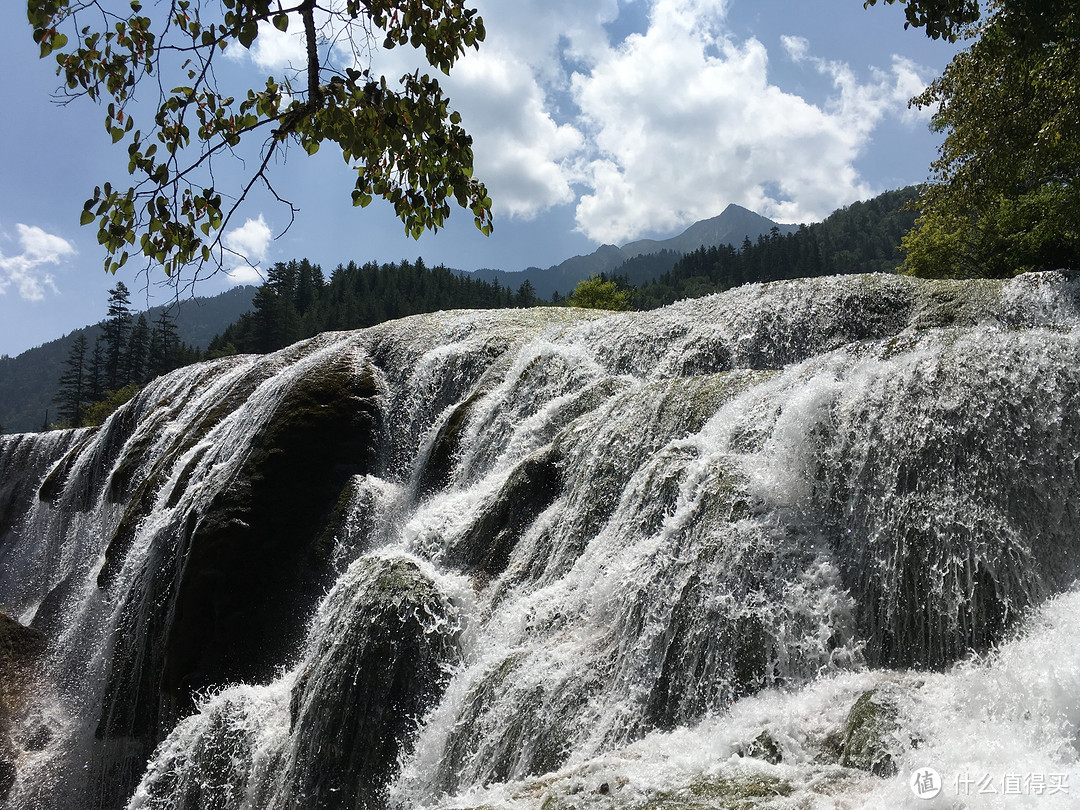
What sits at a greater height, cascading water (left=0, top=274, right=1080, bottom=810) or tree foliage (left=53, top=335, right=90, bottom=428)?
tree foliage (left=53, top=335, right=90, bottom=428)

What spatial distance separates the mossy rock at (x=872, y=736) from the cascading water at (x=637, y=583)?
0.05ft

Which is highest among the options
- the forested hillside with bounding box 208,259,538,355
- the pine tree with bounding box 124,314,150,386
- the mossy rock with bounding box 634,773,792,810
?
the forested hillside with bounding box 208,259,538,355

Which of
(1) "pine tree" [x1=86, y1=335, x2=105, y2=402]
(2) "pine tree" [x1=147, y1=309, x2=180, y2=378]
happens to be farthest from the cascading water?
(1) "pine tree" [x1=86, y1=335, x2=105, y2=402]

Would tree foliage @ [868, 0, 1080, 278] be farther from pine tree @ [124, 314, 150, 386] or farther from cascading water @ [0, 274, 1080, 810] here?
pine tree @ [124, 314, 150, 386]

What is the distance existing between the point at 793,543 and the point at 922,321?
7.47 meters

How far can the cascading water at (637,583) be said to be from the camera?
169 inches

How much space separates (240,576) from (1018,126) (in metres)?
18.7

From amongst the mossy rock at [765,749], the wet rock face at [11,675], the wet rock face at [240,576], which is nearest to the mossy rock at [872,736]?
the mossy rock at [765,749]

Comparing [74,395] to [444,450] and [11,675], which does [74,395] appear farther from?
[444,450]

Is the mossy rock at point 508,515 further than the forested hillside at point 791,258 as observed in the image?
No

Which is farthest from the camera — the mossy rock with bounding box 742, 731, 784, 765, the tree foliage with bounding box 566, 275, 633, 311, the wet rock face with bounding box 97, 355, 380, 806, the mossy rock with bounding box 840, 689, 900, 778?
the tree foliage with bounding box 566, 275, 633, 311

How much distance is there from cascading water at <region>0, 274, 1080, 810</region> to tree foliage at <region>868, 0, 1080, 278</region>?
430cm

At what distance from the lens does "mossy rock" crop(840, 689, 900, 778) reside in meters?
3.70

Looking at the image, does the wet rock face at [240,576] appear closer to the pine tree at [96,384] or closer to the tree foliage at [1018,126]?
the tree foliage at [1018,126]
